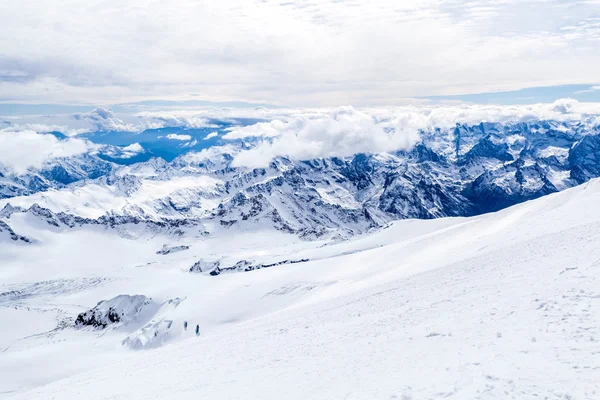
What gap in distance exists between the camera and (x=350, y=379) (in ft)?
49.7

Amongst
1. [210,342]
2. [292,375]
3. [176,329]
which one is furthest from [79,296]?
[292,375]

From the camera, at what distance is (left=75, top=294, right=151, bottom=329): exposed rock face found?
244ft

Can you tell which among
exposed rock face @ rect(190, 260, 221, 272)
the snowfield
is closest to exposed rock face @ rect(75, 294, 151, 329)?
the snowfield

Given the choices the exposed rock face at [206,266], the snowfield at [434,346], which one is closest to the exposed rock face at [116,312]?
the snowfield at [434,346]

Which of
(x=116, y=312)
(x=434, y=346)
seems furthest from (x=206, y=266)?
(x=434, y=346)

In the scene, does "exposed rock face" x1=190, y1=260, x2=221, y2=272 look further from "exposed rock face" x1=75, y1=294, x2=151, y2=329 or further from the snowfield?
the snowfield

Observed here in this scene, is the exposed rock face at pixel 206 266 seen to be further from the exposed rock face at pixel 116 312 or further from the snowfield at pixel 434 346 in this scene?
the snowfield at pixel 434 346

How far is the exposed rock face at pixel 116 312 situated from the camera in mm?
74312

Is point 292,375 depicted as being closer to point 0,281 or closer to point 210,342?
point 210,342

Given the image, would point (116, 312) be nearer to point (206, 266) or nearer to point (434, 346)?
point (206, 266)

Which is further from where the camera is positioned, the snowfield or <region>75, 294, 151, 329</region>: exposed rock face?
<region>75, 294, 151, 329</region>: exposed rock face

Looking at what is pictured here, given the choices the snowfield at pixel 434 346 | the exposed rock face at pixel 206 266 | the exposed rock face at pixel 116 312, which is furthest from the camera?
the exposed rock face at pixel 206 266

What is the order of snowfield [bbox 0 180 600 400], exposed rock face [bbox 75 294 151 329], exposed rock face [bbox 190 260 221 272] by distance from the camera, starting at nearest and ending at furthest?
1. snowfield [bbox 0 180 600 400]
2. exposed rock face [bbox 75 294 151 329]
3. exposed rock face [bbox 190 260 221 272]

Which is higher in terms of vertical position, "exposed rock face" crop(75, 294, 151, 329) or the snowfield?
the snowfield
